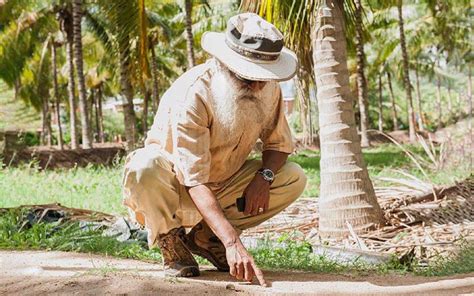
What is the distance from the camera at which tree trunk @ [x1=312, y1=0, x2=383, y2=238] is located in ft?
20.4

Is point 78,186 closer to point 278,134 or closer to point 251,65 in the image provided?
point 278,134

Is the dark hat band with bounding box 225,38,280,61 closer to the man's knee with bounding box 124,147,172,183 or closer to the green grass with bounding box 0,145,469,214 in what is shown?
the man's knee with bounding box 124,147,172,183

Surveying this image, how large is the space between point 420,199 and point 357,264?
256 cm

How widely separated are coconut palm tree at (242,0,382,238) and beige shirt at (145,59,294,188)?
243 cm

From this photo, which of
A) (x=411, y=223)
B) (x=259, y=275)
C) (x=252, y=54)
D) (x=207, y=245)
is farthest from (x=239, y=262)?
(x=411, y=223)

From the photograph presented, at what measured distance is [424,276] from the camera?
13.7ft

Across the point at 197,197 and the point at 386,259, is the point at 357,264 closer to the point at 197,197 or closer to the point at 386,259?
the point at 386,259

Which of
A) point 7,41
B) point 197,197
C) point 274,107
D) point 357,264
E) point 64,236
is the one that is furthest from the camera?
point 7,41

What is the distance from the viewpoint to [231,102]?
3.63 meters

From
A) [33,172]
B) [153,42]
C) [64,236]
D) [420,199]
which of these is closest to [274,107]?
[64,236]

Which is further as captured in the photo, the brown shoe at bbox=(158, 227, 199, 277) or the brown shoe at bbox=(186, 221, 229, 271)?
the brown shoe at bbox=(186, 221, 229, 271)

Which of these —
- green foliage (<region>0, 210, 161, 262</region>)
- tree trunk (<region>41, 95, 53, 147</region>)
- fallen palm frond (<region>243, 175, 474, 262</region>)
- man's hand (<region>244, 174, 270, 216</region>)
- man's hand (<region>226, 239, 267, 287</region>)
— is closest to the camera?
man's hand (<region>226, 239, 267, 287</region>)

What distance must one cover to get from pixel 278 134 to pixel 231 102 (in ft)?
1.50

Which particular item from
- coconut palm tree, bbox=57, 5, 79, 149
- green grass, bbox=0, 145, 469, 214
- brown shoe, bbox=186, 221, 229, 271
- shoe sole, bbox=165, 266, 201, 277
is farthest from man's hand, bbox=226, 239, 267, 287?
coconut palm tree, bbox=57, 5, 79, 149
